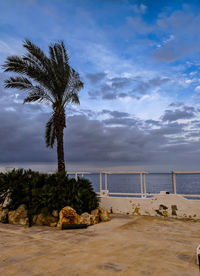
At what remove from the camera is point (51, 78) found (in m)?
12.4

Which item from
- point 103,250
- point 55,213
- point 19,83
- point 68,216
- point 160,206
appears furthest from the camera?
point 19,83

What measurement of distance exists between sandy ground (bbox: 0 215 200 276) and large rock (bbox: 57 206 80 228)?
0.46 m

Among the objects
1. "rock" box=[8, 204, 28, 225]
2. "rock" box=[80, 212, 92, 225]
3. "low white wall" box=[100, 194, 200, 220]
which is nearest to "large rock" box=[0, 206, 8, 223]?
"rock" box=[8, 204, 28, 225]

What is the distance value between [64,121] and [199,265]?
1007 centimetres

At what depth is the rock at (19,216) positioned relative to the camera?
7.78 meters

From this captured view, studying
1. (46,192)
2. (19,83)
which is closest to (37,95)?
(19,83)

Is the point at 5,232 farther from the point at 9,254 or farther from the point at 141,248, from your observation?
the point at 141,248

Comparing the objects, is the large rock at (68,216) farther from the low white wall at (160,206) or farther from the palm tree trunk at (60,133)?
the palm tree trunk at (60,133)

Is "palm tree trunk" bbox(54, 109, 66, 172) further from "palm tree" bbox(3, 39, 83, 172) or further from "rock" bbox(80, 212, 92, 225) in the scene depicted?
"rock" bbox(80, 212, 92, 225)

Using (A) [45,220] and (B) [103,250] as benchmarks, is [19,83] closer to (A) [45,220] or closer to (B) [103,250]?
(A) [45,220]

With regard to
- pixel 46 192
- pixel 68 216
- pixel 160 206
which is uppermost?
pixel 46 192

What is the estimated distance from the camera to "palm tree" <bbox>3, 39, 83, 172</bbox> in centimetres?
1180

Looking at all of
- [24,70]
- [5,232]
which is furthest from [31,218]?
[24,70]

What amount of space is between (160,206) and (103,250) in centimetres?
469
